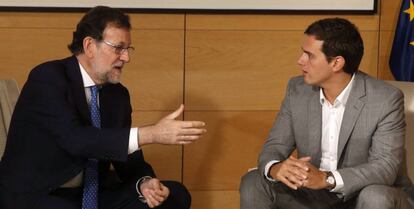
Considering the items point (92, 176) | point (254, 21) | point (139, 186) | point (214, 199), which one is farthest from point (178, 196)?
point (254, 21)

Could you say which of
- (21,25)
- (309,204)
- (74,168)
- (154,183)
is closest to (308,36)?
(309,204)

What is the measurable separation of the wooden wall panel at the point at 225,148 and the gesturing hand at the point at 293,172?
1.32 m

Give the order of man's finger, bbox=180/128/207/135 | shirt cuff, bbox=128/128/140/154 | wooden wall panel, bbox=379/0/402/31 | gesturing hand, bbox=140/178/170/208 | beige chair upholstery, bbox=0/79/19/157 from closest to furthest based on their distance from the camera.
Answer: man's finger, bbox=180/128/207/135
shirt cuff, bbox=128/128/140/154
gesturing hand, bbox=140/178/170/208
beige chair upholstery, bbox=0/79/19/157
wooden wall panel, bbox=379/0/402/31

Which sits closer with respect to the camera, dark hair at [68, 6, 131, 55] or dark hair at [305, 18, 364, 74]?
dark hair at [68, 6, 131, 55]

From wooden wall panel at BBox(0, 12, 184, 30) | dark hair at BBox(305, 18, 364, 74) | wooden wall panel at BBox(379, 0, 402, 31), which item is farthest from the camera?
wooden wall panel at BBox(379, 0, 402, 31)

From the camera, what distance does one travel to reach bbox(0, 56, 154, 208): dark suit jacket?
2.93 m

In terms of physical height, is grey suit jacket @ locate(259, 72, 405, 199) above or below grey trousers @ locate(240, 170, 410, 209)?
above

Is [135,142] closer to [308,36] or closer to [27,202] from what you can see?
[27,202]

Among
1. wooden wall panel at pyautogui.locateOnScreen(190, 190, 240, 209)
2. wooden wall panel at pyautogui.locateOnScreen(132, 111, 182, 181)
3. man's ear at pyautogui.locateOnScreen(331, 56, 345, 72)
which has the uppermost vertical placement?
man's ear at pyautogui.locateOnScreen(331, 56, 345, 72)

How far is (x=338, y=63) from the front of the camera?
344 centimetres

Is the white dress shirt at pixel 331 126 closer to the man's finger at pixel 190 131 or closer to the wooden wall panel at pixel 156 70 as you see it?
the man's finger at pixel 190 131

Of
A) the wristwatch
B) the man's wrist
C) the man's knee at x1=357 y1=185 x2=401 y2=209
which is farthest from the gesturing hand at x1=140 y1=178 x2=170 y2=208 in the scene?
the man's knee at x1=357 y1=185 x2=401 y2=209

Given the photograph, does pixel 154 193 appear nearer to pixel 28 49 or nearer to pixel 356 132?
pixel 356 132

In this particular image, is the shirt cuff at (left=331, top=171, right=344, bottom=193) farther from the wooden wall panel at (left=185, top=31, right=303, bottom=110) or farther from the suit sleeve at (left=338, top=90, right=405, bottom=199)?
the wooden wall panel at (left=185, top=31, right=303, bottom=110)
